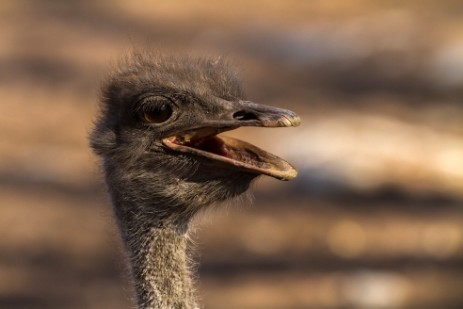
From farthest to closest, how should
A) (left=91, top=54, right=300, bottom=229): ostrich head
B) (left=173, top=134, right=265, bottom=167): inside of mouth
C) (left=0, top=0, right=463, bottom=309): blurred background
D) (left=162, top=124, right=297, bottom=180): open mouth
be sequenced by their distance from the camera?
(left=0, top=0, right=463, bottom=309): blurred background, (left=91, top=54, right=300, bottom=229): ostrich head, (left=173, top=134, right=265, bottom=167): inside of mouth, (left=162, top=124, right=297, bottom=180): open mouth

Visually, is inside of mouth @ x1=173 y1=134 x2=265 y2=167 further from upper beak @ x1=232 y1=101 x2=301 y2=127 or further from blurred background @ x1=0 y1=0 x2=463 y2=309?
blurred background @ x1=0 y1=0 x2=463 y2=309

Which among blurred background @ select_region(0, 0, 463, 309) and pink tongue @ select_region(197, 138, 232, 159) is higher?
blurred background @ select_region(0, 0, 463, 309)

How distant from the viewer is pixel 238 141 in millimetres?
4371

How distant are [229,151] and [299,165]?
605cm

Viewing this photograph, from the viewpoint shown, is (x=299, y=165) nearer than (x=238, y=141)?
No

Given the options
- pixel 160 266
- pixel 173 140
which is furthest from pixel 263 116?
pixel 160 266

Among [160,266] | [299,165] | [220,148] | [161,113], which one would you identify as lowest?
[160,266]

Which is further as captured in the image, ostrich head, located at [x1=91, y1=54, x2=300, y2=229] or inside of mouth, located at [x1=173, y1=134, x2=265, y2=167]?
ostrich head, located at [x1=91, y1=54, x2=300, y2=229]

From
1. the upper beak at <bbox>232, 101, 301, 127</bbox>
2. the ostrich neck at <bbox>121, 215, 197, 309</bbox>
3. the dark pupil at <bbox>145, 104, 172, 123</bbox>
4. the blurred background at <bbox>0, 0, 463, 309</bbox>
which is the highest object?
the blurred background at <bbox>0, 0, 463, 309</bbox>

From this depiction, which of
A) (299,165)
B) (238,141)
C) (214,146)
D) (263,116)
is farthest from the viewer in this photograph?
(299,165)

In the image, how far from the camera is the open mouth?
4125mm

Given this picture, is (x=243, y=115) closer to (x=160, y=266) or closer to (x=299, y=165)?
(x=160, y=266)

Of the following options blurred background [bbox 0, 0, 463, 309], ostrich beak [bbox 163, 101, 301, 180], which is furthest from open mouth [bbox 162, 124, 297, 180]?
blurred background [bbox 0, 0, 463, 309]

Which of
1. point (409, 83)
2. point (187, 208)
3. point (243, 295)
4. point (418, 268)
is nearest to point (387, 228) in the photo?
point (418, 268)
